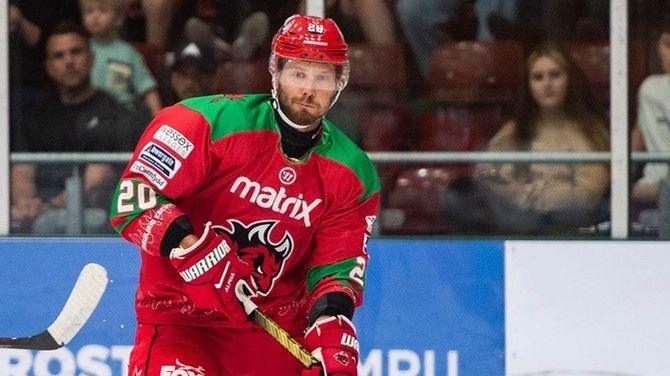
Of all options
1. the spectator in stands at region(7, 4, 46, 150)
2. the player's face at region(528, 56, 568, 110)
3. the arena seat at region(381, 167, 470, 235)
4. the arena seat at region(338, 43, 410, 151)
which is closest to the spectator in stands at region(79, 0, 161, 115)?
the spectator in stands at region(7, 4, 46, 150)

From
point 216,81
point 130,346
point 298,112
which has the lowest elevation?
point 130,346

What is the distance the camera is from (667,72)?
5062 millimetres

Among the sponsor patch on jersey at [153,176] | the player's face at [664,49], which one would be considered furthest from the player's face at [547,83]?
the sponsor patch on jersey at [153,176]

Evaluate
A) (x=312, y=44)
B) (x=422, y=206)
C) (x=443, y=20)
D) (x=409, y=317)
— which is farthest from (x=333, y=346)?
(x=443, y=20)

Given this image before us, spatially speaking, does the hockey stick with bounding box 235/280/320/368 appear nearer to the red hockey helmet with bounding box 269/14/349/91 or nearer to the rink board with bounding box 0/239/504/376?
the red hockey helmet with bounding box 269/14/349/91

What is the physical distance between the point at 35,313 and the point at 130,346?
0.35 meters

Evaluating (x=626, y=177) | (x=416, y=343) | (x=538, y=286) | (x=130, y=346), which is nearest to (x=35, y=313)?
(x=130, y=346)

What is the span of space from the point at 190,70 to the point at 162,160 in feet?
5.93

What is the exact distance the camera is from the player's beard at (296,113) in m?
3.64

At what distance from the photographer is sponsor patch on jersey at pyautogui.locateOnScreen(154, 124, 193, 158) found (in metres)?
3.55

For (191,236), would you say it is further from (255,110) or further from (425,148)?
(425,148)

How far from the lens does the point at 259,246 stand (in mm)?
3730

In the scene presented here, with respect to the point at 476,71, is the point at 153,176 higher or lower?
lower

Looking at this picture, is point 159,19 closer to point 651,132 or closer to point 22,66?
point 22,66
